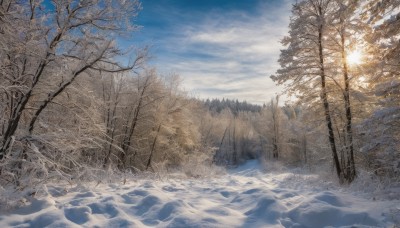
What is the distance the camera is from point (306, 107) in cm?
1577

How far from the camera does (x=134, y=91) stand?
22250 mm

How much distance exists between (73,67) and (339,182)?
1211 cm

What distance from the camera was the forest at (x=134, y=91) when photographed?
25.9ft

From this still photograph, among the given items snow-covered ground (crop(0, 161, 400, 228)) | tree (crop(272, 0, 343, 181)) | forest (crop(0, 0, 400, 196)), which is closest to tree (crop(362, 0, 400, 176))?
forest (crop(0, 0, 400, 196))

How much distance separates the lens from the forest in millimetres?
7887

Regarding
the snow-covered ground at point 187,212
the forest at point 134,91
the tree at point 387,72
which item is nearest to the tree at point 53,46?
the forest at point 134,91

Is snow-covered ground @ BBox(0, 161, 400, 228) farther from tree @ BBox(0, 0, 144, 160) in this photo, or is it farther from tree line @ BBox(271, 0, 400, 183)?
tree line @ BBox(271, 0, 400, 183)

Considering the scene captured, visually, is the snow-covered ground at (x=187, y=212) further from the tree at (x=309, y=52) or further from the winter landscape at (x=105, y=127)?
the tree at (x=309, y=52)

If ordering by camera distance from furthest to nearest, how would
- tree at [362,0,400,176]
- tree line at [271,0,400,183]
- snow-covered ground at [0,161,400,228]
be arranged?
tree line at [271,0,400,183], tree at [362,0,400,176], snow-covered ground at [0,161,400,228]

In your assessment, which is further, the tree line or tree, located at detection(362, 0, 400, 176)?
the tree line

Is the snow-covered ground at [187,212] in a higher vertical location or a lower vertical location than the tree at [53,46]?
lower

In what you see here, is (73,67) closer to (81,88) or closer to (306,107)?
(81,88)

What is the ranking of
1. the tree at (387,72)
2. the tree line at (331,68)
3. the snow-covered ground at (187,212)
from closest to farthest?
the snow-covered ground at (187,212), the tree at (387,72), the tree line at (331,68)

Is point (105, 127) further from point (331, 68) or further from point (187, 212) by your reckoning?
point (331, 68)
